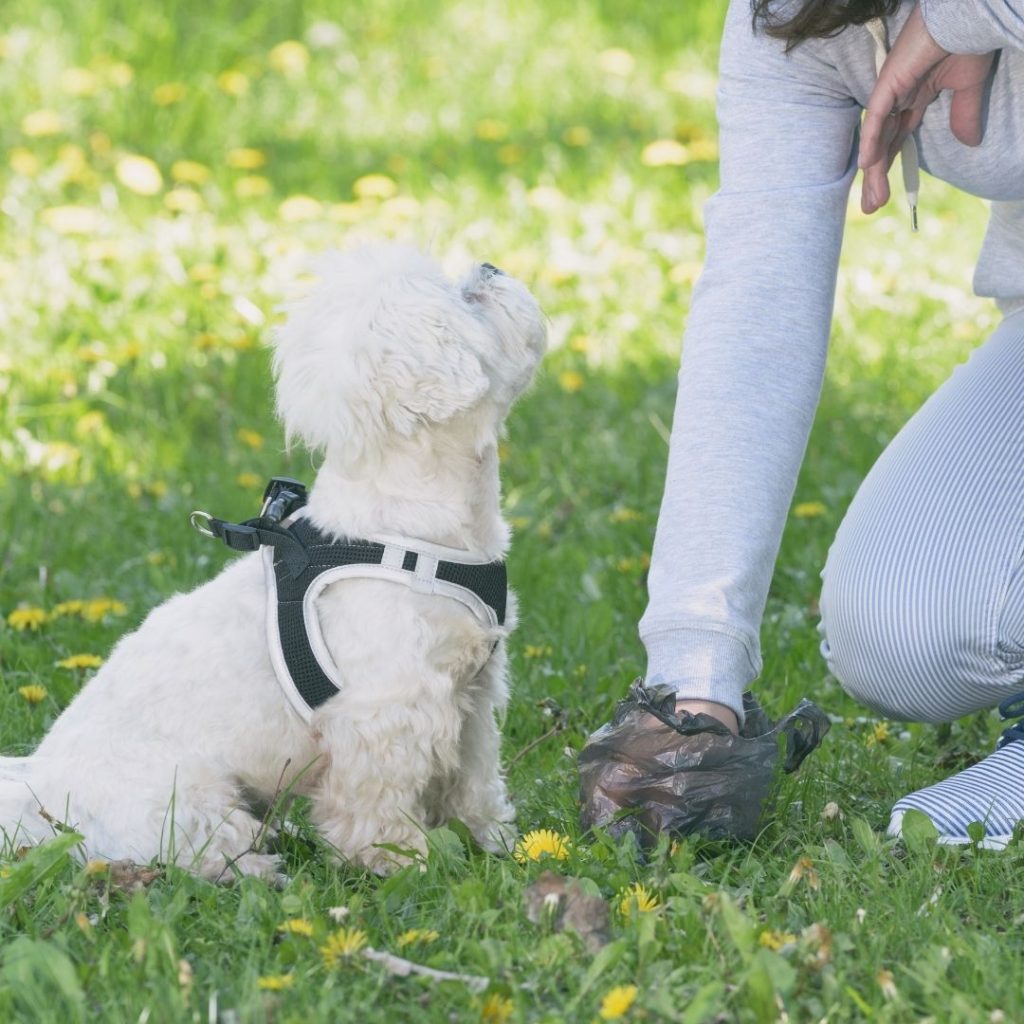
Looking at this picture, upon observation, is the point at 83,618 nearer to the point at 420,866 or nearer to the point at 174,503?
the point at 174,503

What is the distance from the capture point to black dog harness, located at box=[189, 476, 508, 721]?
2.48m

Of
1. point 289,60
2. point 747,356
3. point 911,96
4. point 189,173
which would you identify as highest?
point 911,96

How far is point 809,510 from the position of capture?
381 centimetres

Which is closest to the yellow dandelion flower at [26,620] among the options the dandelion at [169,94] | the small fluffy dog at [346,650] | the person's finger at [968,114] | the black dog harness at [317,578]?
the small fluffy dog at [346,650]

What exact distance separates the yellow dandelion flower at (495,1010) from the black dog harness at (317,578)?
74 cm

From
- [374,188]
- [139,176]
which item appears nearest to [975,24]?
[374,188]

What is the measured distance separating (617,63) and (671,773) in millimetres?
5855

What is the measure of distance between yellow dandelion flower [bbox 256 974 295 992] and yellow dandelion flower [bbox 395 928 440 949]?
17 centimetres

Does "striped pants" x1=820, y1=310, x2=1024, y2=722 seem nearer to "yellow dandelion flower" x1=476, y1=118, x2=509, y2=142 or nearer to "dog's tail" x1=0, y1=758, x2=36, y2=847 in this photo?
"dog's tail" x1=0, y1=758, x2=36, y2=847

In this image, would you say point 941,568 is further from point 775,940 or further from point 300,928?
point 300,928

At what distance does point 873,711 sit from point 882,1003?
998 mm

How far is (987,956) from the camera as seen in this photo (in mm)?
1935

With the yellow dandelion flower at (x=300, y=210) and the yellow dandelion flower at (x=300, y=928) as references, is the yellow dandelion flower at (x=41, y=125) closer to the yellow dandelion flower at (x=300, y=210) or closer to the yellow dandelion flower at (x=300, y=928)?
the yellow dandelion flower at (x=300, y=210)

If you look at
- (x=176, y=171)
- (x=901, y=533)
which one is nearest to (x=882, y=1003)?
(x=901, y=533)
